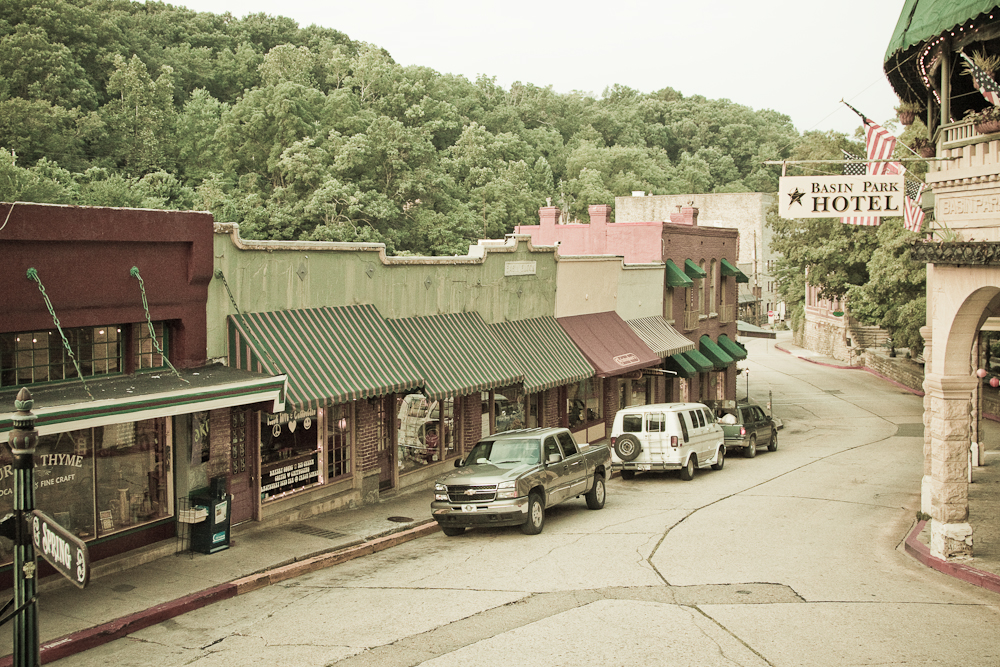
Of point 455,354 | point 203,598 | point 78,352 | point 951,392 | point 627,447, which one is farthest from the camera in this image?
point 627,447

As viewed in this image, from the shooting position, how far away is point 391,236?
2287 inches

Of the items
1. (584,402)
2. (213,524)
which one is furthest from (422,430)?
(584,402)

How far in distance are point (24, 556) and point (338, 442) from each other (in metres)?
11.4

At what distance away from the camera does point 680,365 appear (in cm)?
3369

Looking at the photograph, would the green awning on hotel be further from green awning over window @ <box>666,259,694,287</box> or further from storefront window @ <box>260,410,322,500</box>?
storefront window @ <box>260,410,322,500</box>

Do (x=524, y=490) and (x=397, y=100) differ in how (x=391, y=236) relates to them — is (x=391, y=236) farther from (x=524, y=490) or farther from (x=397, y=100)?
(x=524, y=490)

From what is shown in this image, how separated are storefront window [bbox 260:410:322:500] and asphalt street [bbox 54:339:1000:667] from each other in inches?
107

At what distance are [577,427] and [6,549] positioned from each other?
18.0 m

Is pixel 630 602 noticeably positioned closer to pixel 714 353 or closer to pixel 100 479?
pixel 100 479

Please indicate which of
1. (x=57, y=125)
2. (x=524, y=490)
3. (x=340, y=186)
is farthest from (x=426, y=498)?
(x=57, y=125)

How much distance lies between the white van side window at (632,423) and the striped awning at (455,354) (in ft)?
9.37

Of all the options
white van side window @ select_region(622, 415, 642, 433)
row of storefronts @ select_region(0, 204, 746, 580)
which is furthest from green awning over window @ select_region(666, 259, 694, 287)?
white van side window @ select_region(622, 415, 642, 433)

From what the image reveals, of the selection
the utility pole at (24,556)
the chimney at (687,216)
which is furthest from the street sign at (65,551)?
the chimney at (687,216)

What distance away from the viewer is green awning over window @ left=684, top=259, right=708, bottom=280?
119 ft
